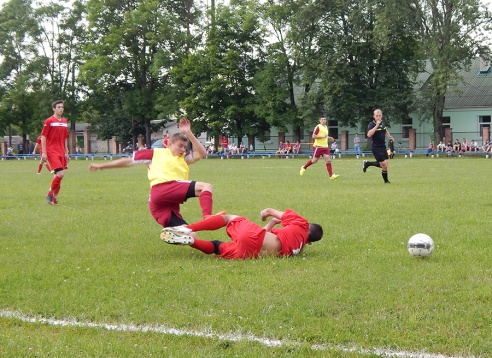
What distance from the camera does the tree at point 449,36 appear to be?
149 feet

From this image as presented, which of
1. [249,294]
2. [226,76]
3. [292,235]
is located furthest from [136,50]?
[249,294]

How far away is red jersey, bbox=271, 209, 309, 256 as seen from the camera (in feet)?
23.6

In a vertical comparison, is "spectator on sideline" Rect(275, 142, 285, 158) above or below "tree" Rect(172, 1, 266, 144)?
below

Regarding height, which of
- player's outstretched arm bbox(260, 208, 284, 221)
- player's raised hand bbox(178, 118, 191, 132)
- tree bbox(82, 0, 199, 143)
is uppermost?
tree bbox(82, 0, 199, 143)

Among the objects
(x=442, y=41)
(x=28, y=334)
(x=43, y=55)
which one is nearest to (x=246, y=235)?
(x=28, y=334)

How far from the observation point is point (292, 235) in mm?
7215

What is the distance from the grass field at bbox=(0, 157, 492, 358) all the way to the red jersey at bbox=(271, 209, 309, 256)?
6.6 inches

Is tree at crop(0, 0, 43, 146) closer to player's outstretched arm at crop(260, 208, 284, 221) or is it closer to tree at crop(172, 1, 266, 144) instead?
tree at crop(172, 1, 266, 144)

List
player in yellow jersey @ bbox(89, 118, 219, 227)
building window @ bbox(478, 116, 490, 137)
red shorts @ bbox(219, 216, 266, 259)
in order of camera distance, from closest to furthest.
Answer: red shorts @ bbox(219, 216, 266, 259) < player in yellow jersey @ bbox(89, 118, 219, 227) < building window @ bbox(478, 116, 490, 137)

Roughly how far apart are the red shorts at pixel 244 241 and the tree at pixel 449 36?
41.4 m

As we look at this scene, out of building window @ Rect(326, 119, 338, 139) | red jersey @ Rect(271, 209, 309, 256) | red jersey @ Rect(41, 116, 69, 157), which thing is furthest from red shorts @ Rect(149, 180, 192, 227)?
building window @ Rect(326, 119, 338, 139)

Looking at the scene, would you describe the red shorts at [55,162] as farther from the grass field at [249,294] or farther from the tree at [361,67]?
the tree at [361,67]

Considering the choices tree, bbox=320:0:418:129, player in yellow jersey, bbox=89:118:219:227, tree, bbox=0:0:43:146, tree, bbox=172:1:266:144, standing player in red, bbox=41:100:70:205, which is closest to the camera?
player in yellow jersey, bbox=89:118:219:227

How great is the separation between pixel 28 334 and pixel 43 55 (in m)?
66.6
